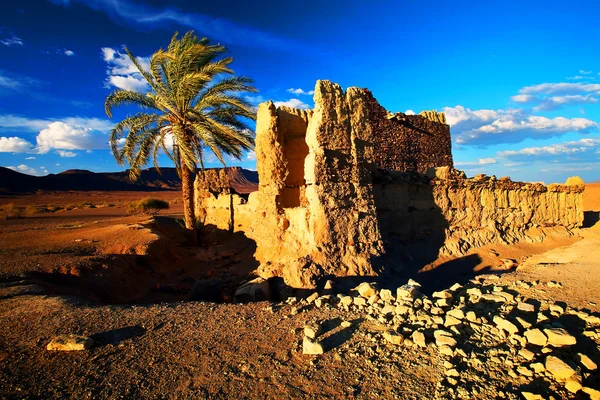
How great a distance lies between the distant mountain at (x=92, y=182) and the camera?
193 feet

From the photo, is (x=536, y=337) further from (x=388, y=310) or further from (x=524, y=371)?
(x=388, y=310)

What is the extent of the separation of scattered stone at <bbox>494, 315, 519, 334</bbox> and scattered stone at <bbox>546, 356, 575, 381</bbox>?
0.63m

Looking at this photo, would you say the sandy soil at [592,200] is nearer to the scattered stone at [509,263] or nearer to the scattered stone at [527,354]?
the scattered stone at [509,263]

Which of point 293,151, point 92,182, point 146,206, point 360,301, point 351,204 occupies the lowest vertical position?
point 360,301

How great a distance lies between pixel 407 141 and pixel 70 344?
22798mm

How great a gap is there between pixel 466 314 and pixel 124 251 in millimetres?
8332

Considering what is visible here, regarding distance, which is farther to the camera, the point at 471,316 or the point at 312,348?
the point at 471,316

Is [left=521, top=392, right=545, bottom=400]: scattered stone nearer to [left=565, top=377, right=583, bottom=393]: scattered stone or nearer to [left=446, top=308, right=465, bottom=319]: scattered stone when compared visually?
[left=565, top=377, right=583, bottom=393]: scattered stone

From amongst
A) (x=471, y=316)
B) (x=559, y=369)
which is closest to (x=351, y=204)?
(x=471, y=316)

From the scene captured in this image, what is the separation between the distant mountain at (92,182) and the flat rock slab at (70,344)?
1981 inches

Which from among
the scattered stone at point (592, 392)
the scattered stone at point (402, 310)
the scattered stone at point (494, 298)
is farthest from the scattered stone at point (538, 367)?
the scattered stone at point (494, 298)

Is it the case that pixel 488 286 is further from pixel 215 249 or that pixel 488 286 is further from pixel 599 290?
pixel 215 249

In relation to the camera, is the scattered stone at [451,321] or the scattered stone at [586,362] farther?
the scattered stone at [451,321]

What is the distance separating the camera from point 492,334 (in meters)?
3.65
